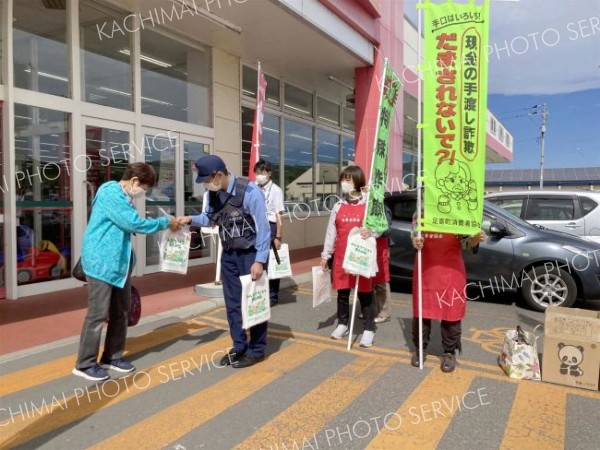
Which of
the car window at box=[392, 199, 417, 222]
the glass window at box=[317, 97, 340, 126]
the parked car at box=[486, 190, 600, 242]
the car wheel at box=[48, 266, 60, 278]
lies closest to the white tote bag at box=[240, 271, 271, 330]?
the car window at box=[392, 199, 417, 222]

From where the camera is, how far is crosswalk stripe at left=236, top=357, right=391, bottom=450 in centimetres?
288

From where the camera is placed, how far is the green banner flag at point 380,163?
445 cm

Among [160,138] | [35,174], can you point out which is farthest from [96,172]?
[160,138]

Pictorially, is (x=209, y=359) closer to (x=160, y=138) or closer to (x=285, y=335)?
(x=285, y=335)

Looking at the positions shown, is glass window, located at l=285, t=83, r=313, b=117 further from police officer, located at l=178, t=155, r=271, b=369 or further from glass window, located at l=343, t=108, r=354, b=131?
police officer, located at l=178, t=155, r=271, b=369

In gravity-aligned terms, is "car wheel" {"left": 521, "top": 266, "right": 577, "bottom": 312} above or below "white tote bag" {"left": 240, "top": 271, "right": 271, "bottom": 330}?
below

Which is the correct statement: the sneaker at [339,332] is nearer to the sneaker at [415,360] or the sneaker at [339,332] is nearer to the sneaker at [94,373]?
the sneaker at [415,360]

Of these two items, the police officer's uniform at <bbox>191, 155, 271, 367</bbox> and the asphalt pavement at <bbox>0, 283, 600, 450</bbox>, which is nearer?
the asphalt pavement at <bbox>0, 283, 600, 450</bbox>

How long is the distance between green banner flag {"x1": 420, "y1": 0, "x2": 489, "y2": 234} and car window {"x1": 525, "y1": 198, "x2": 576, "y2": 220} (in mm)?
4909

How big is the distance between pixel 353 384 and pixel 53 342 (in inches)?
118

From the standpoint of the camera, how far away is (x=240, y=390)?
11.8 feet

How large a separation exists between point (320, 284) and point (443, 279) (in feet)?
4.24

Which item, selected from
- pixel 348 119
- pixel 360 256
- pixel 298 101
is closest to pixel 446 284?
pixel 360 256

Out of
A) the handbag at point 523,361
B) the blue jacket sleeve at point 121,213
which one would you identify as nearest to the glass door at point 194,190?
the blue jacket sleeve at point 121,213
